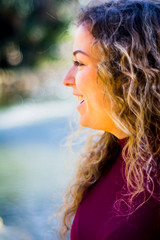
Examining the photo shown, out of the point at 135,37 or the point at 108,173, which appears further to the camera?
the point at 108,173

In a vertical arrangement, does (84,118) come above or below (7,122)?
above

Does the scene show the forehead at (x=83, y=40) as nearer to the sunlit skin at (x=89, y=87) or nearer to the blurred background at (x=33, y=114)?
the sunlit skin at (x=89, y=87)

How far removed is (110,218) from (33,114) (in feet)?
26.4

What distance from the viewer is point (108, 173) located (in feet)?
4.77

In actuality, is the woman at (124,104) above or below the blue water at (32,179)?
above

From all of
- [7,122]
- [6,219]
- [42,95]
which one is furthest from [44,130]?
[42,95]

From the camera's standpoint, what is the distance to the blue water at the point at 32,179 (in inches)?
129

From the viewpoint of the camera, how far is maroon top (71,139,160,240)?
115cm

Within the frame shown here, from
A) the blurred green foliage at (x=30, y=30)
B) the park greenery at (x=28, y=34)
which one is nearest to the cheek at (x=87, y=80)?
the park greenery at (x=28, y=34)

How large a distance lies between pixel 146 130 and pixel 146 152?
0.26ft

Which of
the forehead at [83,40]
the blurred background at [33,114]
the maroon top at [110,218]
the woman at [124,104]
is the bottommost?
the blurred background at [33,114]

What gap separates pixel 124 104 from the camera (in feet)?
4.18

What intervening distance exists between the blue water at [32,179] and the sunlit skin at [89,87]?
0.61m

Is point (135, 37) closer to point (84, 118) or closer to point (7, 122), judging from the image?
point (84, 118)
